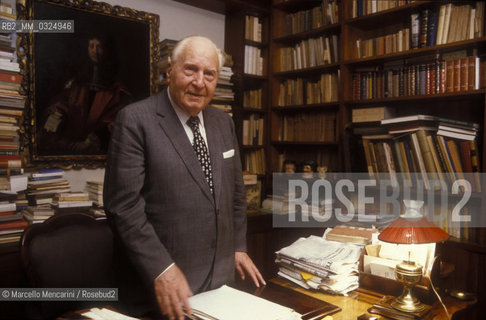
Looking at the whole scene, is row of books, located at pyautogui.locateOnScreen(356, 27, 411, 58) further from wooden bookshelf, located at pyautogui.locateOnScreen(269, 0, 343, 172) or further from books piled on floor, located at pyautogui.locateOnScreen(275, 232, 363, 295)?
books piled on floor, located at pyautogui.locateOnScreen(275, 232, 363, 295)

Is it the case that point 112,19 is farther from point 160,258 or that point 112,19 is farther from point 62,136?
point 160,258

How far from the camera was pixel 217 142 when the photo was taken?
163 cm

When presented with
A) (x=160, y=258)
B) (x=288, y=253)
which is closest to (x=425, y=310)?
(x=288, y=253)

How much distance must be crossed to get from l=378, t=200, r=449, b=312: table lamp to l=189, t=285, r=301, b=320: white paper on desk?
40 cm

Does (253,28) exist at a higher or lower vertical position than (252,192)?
higher

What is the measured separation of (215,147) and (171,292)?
0.63 metres

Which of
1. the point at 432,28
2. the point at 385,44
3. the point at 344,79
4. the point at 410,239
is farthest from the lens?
the point at 344,79

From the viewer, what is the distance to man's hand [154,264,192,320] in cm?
115

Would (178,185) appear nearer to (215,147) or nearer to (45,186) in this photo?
(215,147)

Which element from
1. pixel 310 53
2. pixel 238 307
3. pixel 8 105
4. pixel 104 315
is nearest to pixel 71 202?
pixel 8 105

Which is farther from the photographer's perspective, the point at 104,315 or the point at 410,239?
the point at 410,239

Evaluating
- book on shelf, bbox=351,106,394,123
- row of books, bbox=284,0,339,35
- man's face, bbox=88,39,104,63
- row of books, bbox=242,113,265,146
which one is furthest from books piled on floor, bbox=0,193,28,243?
row of books, bbox=284,0,339,35

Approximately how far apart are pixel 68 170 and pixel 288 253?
1.74 meters

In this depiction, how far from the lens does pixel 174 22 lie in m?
3.08
